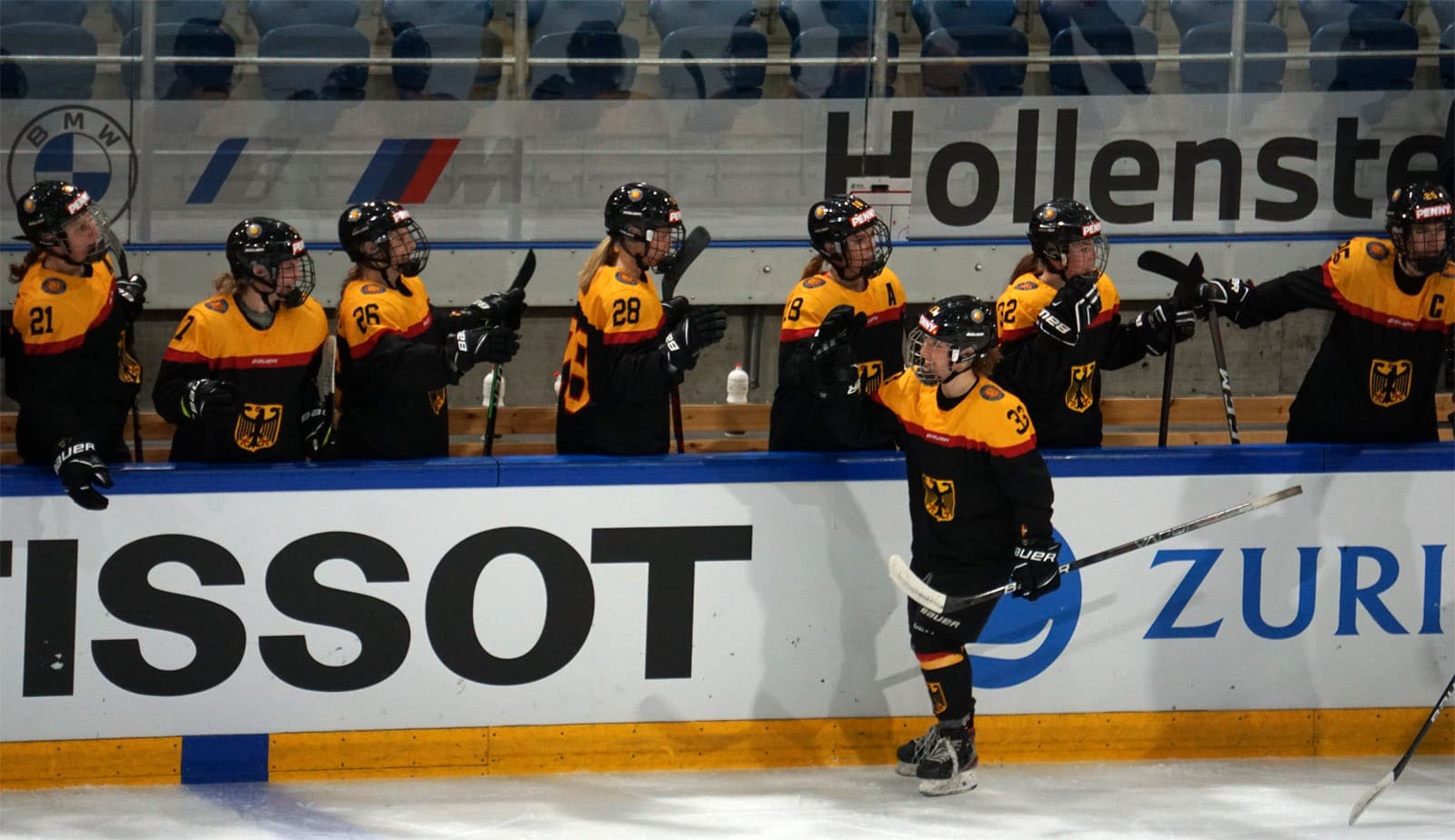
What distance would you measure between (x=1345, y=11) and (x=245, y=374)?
5.59 meters

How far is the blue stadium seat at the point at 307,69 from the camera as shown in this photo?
7.27m

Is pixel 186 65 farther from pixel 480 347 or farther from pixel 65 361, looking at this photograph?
pixel 480 347

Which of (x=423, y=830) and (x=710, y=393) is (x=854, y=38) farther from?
(x=423, y=830)

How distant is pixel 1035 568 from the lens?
4.27 m

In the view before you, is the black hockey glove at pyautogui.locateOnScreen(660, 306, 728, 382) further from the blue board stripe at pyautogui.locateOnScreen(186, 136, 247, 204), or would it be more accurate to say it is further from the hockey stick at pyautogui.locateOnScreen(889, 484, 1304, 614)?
the blue board stripe at pyautogui.locateOnScreen(186, 136, 247, 204)

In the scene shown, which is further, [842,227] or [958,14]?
[958,14]

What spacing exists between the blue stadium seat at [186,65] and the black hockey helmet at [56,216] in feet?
8.41

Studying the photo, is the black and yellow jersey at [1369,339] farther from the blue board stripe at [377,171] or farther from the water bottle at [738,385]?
the blue board stripe at [377,171]

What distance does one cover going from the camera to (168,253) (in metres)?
7.13

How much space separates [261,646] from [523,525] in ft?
2.60

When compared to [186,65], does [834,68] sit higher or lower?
higher

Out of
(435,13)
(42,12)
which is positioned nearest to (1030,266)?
(435,13)

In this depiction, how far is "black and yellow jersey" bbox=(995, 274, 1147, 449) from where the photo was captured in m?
4.94

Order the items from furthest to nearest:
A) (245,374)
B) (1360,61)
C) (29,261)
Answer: (1360,61)
(29,261)
(245,374)
